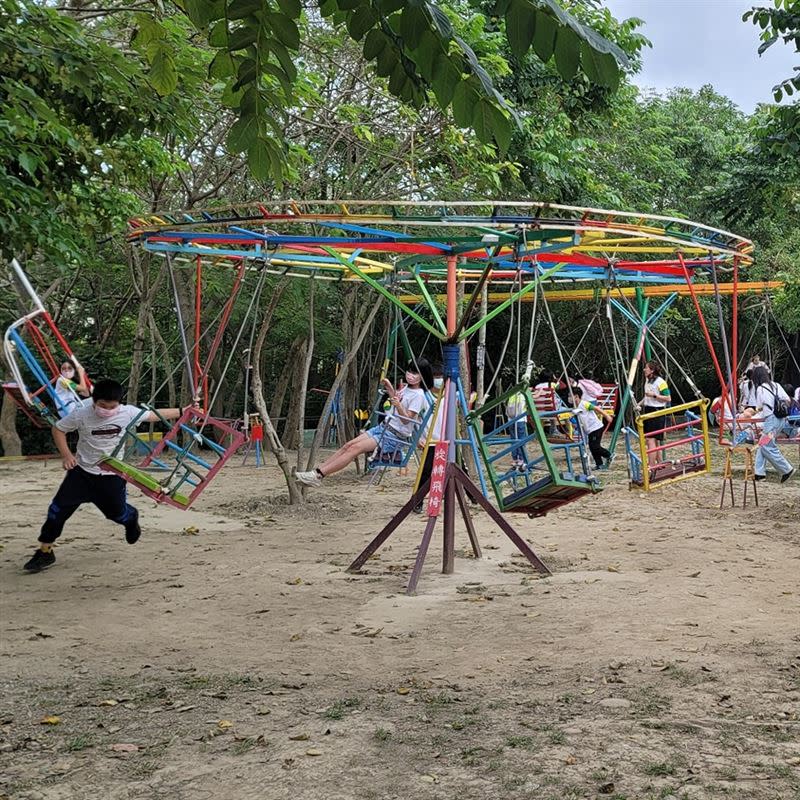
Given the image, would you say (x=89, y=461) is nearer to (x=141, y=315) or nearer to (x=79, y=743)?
(x=79, y=743)

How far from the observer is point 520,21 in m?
2.10

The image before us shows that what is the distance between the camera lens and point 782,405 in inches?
492

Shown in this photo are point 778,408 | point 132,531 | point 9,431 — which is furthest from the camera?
point 9,431

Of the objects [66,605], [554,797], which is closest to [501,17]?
[554,797]

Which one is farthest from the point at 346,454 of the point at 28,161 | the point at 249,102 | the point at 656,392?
the point at 249,102

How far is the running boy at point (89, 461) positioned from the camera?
758cm

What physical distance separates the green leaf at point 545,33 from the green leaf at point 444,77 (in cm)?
29

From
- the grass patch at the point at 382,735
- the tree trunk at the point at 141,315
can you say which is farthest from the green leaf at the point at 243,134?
the tree trunk at the point at 141,315

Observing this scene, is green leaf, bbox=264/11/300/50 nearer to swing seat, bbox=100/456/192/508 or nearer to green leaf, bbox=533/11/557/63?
green leaf, bbox=533/11/557/63

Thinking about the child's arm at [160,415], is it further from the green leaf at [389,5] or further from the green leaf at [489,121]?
the green leaf at [389,5]

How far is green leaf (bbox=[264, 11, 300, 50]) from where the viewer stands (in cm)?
231

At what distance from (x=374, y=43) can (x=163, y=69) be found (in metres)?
0.81

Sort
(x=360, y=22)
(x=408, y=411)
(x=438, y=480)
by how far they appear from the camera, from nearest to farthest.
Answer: (x=360, y=22) → (x=438, y=480) → (x=408, y=411)

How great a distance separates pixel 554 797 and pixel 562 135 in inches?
492
